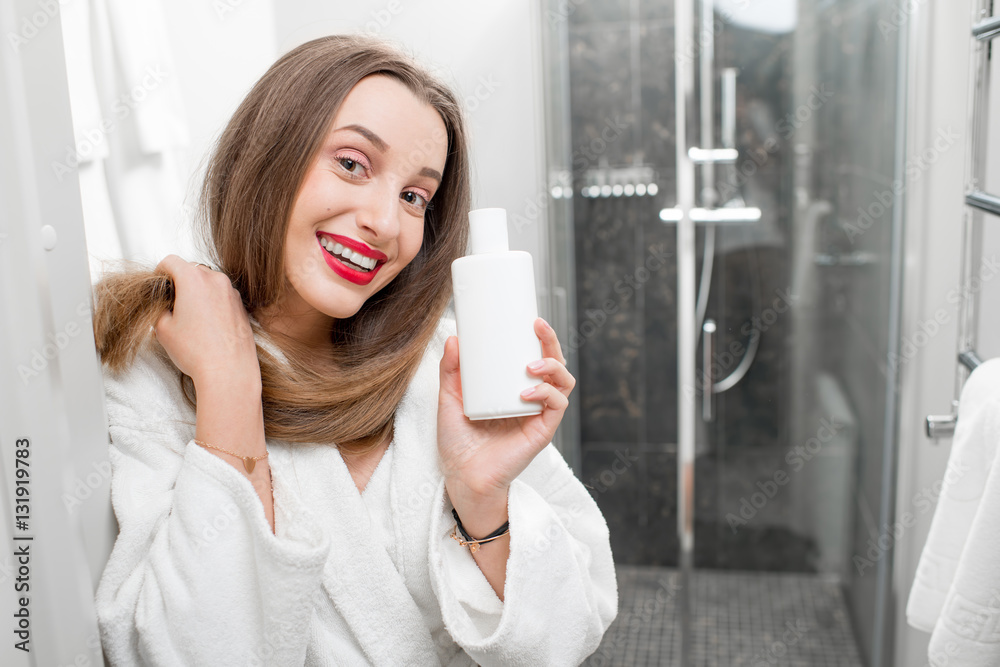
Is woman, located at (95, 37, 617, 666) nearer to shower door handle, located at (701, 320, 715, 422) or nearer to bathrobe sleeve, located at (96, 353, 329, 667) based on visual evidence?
bathrobe sleeve, located at (96, 353, 329, 667)

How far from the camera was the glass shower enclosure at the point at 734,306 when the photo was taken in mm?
1769

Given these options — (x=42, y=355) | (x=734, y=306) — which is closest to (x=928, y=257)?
(x=734, y=306)

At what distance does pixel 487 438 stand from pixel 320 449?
181mm

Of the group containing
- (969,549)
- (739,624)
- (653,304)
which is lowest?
(739,624)

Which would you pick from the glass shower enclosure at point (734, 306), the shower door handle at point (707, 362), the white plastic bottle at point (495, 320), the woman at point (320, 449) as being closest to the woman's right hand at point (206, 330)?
the woman at point (320, 449)

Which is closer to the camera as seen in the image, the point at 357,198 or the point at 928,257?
the point at 357,198

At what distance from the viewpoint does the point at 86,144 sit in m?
0.93

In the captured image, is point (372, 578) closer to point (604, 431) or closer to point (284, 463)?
point (284, 463)

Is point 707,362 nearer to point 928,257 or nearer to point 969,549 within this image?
point 928,257

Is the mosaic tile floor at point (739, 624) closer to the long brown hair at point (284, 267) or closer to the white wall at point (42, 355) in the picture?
the long brown hair at point (284, 267)

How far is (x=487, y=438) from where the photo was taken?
2.68 feet

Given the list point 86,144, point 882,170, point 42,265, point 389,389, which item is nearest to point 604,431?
point 882,170

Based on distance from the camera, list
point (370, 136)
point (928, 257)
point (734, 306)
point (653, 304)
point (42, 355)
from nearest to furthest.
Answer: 1. point (42, 355)
2. point (370, 136)
3. point (928, 257)
4. point (734, 306)
5. point (653, 304)

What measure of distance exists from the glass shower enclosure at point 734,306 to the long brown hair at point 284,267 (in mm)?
956
